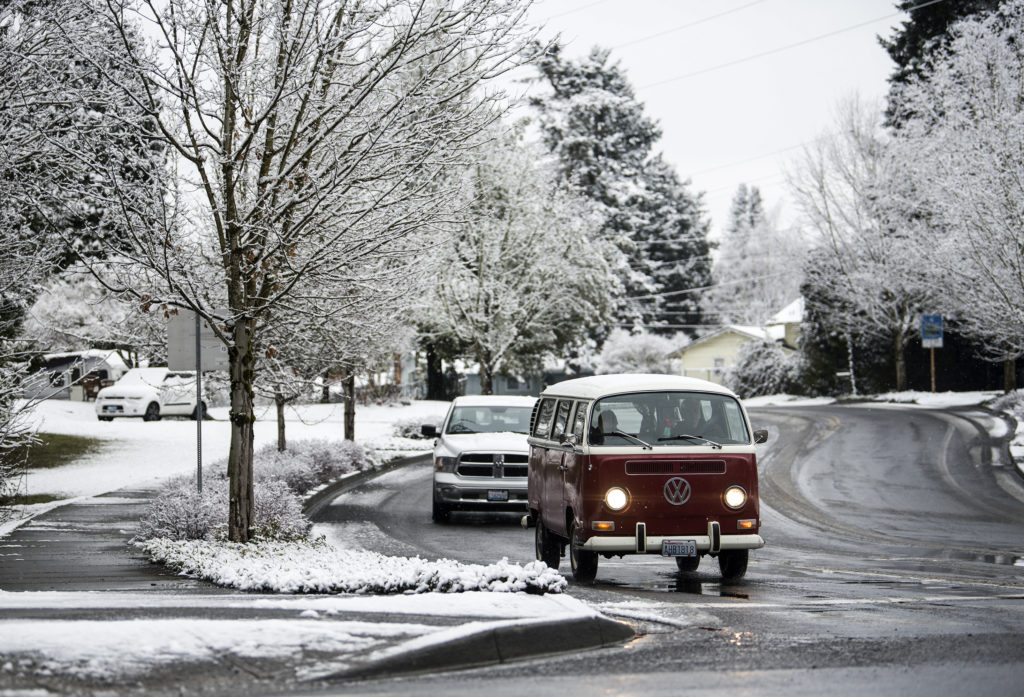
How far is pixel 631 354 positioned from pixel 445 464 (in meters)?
49.8

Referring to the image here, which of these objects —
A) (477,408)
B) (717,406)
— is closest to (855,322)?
(477,408)

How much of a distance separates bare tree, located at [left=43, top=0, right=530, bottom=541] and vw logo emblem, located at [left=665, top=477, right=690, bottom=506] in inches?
150

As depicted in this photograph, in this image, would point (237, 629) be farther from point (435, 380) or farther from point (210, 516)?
point (435, 380)

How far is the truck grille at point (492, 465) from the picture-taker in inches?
687

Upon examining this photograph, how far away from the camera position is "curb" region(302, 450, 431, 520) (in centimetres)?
1933

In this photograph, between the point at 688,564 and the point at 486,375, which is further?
the point at 486,375

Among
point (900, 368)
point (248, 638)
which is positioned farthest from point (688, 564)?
point (900, 368)

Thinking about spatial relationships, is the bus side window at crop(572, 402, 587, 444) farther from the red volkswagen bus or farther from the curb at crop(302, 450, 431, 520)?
the curb at crop(302, 450, 431, 520)

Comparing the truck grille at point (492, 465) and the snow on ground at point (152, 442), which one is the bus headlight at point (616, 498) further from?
the snow on ground at point (152, 442)

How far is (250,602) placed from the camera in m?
8.26

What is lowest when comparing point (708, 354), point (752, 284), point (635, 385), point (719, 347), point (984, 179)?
point (635, 385)

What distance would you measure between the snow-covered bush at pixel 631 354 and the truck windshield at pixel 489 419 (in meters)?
47.5

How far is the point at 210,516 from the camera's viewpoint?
1353 centimetres

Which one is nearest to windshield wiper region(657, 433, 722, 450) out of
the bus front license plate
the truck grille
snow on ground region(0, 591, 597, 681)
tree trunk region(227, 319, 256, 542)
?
the bus front license plate
